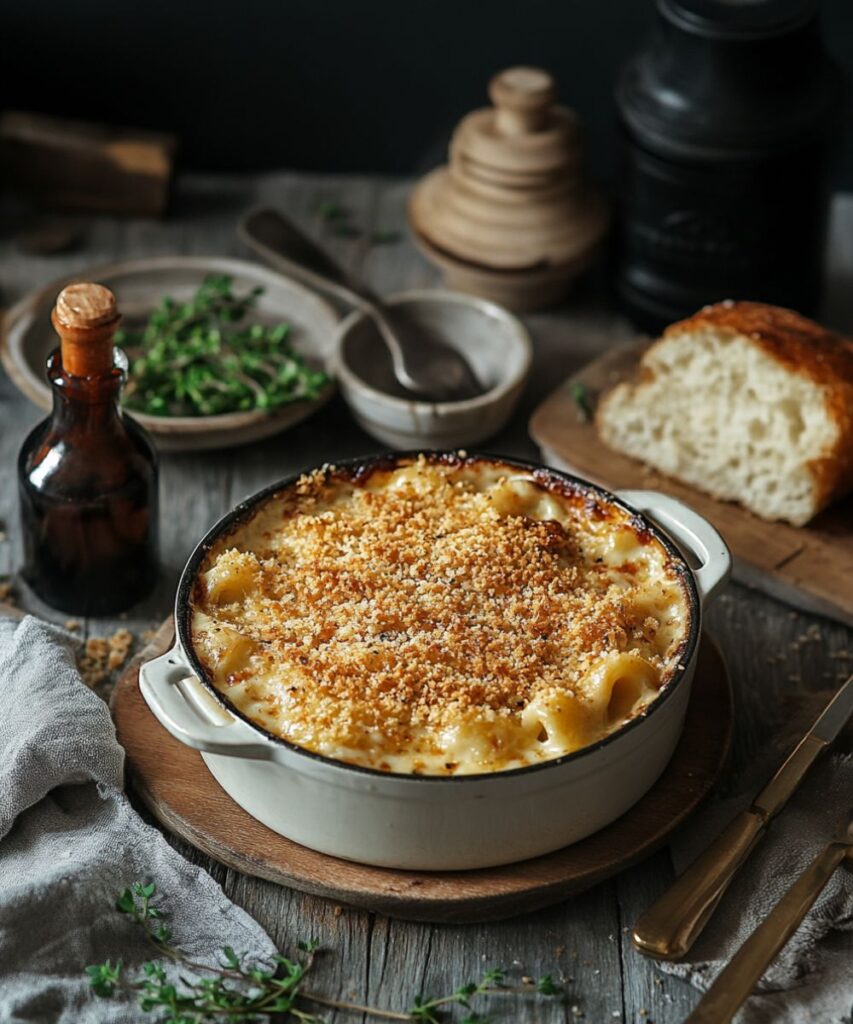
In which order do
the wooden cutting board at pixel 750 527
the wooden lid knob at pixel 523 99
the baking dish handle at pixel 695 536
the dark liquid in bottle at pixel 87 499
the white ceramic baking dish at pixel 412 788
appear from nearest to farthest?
the white ceramic baking dish at pixel 412 788, the baking dish handle at pixel 695 536, the dark liquid in bottle at pixel 87 499, the wooden cutting board at pixel 750 527, the wooden lid knob at pixel 523 99

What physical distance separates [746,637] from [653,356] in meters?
0.57

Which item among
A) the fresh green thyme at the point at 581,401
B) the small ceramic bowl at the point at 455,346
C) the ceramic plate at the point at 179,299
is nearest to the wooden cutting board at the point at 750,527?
the fresh green thyme at the point at 581,401

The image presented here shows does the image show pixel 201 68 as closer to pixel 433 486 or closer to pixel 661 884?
pixel 433 486

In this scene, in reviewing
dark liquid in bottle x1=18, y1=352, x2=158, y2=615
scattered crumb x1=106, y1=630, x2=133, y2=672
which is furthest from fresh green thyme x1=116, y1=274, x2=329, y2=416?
scattered crumb x1=106, y1=630, x2=133, y2=672

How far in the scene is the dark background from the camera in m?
3.66

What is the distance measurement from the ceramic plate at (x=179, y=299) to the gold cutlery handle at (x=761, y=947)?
1380 mm

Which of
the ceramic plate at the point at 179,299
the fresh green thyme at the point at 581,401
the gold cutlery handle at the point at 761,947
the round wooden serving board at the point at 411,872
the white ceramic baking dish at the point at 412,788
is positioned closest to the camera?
the gold cutlery handle at the point at 761,947

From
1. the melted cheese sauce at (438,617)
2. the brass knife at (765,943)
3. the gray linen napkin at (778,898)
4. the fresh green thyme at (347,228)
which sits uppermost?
the melted cheese sauce at (438,617)

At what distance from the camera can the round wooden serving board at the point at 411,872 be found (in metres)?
1.95

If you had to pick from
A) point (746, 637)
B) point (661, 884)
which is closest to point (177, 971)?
point (661, 884)

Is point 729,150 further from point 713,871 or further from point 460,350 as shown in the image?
point 713,871

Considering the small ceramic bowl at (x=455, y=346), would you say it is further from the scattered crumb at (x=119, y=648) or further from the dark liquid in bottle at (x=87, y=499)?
the scattered crumb at (x=119, y=648)

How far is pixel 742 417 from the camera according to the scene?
2699 mm

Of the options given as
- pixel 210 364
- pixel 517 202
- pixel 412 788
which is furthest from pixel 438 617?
pixel 517 202
